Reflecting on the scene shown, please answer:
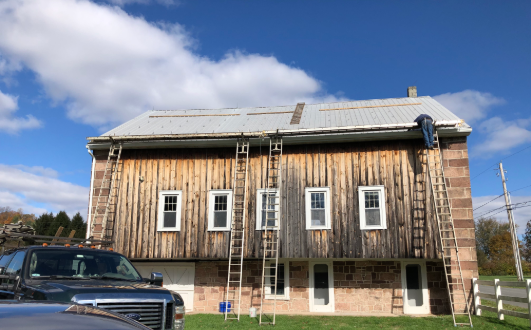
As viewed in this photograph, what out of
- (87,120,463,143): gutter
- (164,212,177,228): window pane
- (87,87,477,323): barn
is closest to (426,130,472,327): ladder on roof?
(87,87,477,323): barn

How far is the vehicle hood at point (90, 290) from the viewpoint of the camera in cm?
559

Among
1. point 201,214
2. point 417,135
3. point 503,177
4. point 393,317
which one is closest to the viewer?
point 393,317

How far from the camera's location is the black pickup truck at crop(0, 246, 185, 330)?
572cm

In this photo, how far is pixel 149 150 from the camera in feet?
55.9

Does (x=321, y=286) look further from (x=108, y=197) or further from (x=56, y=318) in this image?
(x=56, y=318)

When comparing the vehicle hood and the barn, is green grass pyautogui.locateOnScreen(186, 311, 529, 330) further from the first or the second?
the vehicle hood

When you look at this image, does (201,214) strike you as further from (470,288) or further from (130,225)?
(470,288)

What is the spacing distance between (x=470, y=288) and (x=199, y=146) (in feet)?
35.7

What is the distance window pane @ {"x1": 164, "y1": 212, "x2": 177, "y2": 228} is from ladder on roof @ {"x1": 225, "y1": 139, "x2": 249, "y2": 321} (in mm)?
2380

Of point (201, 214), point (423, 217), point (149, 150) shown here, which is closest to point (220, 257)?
point (201, 214)

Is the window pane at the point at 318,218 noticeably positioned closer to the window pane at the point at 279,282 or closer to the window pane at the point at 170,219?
the window pane at the point at 279,282

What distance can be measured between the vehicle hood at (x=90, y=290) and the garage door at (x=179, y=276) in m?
10.2

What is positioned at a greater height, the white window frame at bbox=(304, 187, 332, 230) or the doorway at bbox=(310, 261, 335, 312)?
the white window frame at bbox=(304, 187, 332, 230)

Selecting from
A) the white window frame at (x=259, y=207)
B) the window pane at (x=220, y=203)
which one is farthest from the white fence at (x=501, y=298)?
the window pane at (x=220, y=203)
